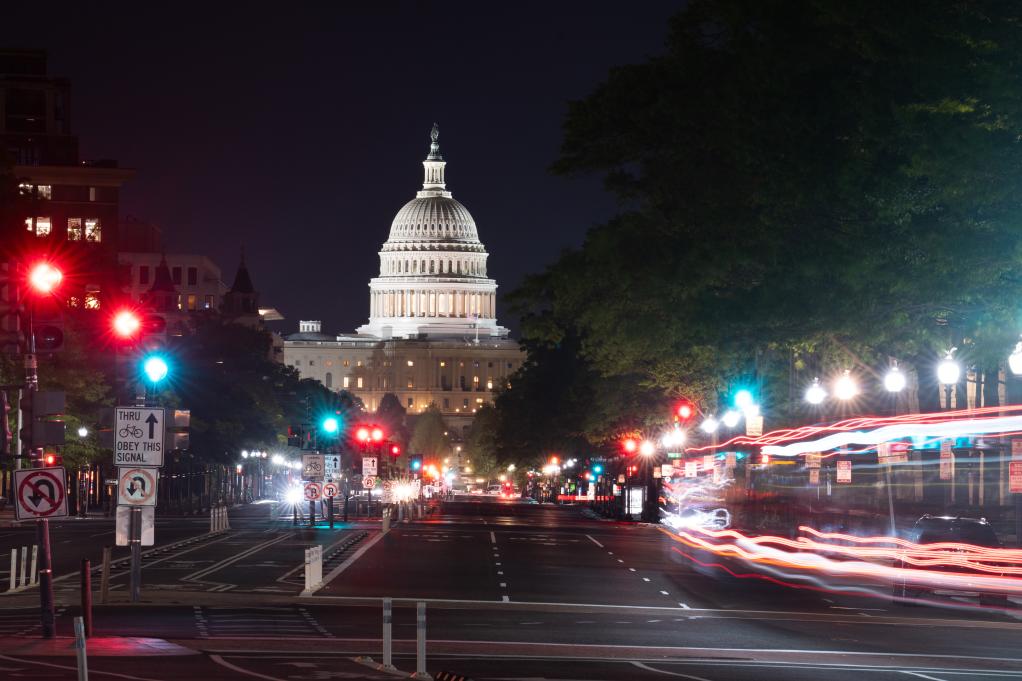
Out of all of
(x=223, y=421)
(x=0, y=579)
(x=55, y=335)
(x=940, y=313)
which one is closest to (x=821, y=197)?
(x=940, y=313)

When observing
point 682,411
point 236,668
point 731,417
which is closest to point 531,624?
point 236,668

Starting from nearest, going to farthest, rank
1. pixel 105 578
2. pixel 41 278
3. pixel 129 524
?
1. pixel 41 278
2. pixel 129 524
3. pixel 105 578

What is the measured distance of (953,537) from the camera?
1350 inches

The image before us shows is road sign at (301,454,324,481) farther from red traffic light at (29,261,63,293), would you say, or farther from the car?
red traffic light at (29,261,63,293)

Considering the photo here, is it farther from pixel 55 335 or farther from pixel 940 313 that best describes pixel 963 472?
pixel 55 335

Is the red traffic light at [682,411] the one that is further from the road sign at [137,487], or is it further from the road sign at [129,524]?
the road sign at [137,487]

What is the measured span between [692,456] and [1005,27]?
5440 cm

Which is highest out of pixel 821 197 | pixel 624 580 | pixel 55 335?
pixel 821 197

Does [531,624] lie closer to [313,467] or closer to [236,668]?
[236,668]

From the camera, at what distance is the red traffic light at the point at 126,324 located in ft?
105

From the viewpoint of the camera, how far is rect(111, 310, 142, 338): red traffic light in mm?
31875

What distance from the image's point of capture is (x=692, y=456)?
3238 inches

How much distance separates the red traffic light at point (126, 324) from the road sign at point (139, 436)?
4.77 feet

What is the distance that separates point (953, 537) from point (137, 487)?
1551 cm
